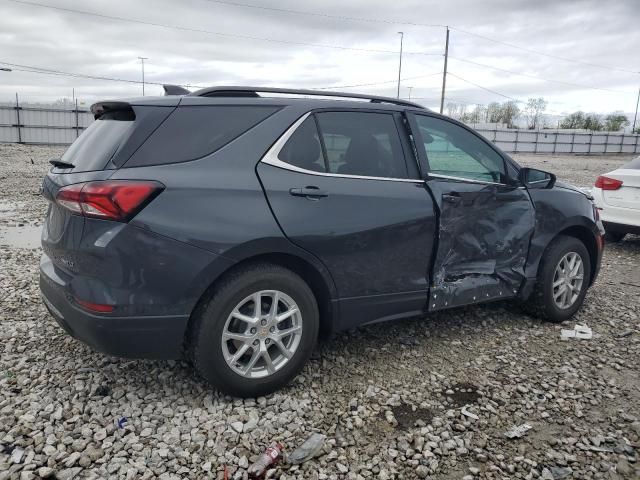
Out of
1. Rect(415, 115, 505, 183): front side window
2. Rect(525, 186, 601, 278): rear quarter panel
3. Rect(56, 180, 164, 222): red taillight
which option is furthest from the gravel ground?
Rect(415, 115, 505, 183): front side window

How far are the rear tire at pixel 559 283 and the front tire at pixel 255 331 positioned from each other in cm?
231

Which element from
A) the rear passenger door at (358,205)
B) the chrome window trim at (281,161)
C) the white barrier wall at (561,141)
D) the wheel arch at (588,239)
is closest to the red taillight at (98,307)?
the rear passenger door at (358,205)

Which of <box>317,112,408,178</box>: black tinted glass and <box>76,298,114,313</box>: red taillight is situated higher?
<box>317,112,408,178</box>: black tinted glass

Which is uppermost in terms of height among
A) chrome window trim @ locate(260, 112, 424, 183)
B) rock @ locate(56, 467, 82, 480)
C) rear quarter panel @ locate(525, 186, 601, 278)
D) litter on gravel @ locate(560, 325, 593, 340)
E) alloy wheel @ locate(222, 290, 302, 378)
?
chrome window trim @ locate(260, 112, 424, 183)

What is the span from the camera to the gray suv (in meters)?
2.79

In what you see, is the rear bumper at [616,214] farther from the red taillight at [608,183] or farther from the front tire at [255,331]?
the front tire at [255,331]

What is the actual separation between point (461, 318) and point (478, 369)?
3.25 ft

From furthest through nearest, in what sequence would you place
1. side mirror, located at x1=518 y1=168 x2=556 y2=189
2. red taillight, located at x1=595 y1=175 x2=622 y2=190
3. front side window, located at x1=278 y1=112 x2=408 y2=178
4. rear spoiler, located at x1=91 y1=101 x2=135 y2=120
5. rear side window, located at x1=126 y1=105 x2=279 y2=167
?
red taillight, located at x1=595 y1=175 x2=622 y2=190, side mirror, located at x1=518 y1=168 x2=556 y2=189, front side window, located at x1=278 y1=112 x2=408 y2=178, rear spoiler, located at x1=91 y1=101 x2=135 y2=120, rear side window, located at x1=126 y1=105 x2=279 y2=167

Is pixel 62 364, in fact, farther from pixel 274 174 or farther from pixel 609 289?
pixel 609 289

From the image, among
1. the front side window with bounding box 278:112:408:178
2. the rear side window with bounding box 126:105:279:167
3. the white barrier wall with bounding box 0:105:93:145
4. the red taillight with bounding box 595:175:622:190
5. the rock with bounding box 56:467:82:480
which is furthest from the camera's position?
the white barrier wall with bounding box 0:105:93:145

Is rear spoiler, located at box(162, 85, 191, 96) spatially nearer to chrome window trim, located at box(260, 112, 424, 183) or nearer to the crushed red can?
chrome window trim, located at box(260, 112, 424, 183)

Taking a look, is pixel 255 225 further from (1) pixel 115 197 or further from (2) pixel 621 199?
(2) pixel 621 199

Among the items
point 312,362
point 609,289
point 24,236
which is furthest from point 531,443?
point 24,236

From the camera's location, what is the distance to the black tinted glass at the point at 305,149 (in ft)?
10.5
